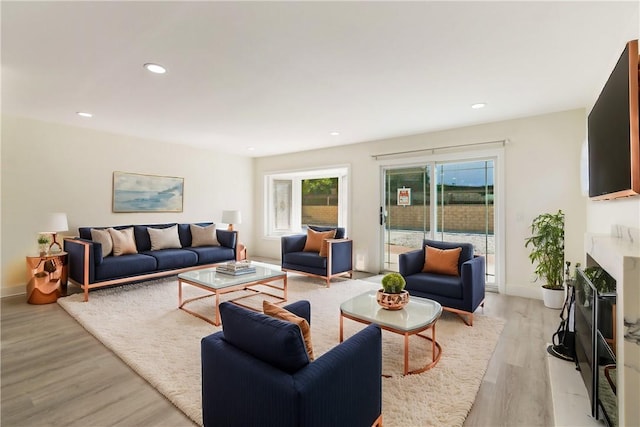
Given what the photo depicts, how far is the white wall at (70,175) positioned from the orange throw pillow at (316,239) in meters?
2.45

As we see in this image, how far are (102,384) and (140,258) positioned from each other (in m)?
2.53

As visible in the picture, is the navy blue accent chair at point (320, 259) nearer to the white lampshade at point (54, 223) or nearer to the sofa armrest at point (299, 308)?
the sofa armrest at point (299, 308)

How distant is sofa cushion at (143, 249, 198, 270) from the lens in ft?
15.0

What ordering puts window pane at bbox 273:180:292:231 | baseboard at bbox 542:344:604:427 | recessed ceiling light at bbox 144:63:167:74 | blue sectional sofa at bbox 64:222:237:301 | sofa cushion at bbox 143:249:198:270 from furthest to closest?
window pane at bbox 273:180:292:231 → sofa cushion at bbox 143:249:198:270 → blue sectional sofa at bbox 64:222:237:301 → recessed ceiling light at bbox 144:63:167:74 → baseboard at bbox 542:344:604:427

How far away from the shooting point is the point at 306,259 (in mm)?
4879

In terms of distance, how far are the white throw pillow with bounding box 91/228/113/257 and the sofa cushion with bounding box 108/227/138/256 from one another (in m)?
0.06

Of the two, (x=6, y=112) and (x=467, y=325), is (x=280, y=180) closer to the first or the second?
(x=6, y=112)

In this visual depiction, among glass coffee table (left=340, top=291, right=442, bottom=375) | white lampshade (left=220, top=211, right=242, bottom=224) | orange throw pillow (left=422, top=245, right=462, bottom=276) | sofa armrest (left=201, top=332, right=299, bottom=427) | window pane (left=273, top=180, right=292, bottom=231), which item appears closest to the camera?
sofa armrest (left=201, top=332, right=299, bottom=427)

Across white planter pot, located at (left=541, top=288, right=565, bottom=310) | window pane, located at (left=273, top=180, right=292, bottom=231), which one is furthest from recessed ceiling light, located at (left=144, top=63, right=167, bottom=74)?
white planter pot, located at (left=541, top=288, right=565, bottom=310)

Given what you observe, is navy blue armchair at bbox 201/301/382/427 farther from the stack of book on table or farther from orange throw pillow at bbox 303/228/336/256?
orange throw pillow at bbox 303/228/336/256

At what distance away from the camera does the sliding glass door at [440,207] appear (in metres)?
4.48

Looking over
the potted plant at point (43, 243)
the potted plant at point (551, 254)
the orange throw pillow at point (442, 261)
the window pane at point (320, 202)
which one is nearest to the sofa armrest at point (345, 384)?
the orange throw pillow at point (442, 261)

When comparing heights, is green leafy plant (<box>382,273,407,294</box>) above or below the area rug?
above

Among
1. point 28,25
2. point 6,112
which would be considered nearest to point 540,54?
point 28,25
